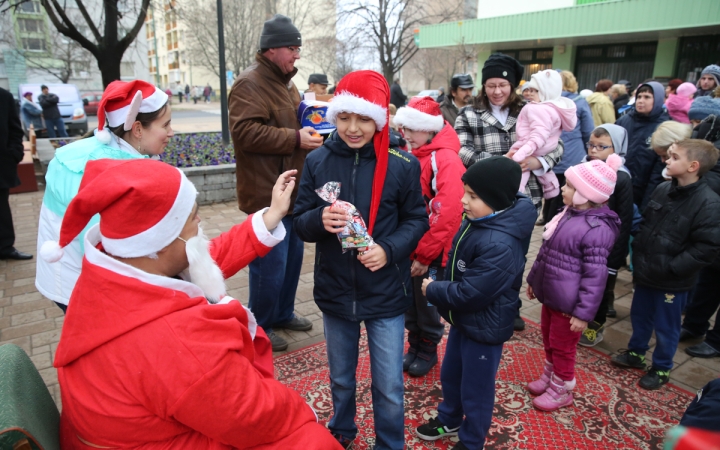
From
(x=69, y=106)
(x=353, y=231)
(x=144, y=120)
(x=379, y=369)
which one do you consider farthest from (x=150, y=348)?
(x=69, y=106)

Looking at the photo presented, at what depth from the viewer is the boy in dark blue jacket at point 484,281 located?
2326 millimetres

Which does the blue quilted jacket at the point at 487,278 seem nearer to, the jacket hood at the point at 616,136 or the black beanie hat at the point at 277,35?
the jacket hood at the point at 616,136

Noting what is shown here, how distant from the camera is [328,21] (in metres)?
25.0

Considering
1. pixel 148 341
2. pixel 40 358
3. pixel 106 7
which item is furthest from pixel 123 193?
pixel 106 7

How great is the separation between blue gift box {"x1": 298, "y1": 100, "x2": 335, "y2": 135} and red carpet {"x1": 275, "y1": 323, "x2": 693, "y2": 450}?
1737mm

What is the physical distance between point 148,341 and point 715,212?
132 inches

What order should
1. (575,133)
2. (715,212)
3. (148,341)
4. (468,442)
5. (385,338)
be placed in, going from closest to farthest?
(148,341)
(385,338)
(468,442)
(715,212)
(575,133)

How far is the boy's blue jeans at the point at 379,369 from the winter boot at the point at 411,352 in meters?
0.96

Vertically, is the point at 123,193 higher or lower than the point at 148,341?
higher

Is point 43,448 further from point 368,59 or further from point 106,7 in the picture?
point 368,59

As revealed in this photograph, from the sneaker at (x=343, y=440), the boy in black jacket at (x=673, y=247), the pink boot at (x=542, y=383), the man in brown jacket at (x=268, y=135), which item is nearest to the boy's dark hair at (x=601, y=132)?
the boy in black jacket at (x=673, y=247)

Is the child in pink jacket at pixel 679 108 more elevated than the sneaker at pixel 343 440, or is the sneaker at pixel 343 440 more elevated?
the child in pink jacket at pixel 679 108

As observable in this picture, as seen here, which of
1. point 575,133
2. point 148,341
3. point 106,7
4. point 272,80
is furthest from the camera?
point 106,7

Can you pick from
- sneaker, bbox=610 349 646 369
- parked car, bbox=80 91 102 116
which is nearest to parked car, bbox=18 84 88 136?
parked car, bbox=80 91 102 116
